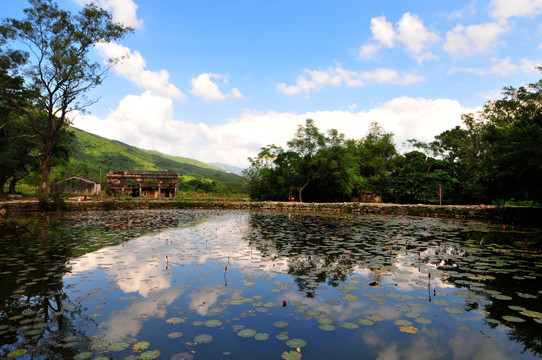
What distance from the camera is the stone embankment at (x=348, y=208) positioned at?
17.6 meters

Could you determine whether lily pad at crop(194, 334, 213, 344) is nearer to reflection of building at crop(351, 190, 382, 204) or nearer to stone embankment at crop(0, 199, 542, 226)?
stone embankment at crop(0, 199, 542, 226)

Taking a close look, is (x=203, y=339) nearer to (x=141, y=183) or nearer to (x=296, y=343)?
(x=296, y=343)

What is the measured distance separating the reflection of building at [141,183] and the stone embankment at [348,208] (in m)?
20.9

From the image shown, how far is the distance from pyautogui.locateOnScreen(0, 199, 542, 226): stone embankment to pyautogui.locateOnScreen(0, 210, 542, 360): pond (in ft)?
37.2

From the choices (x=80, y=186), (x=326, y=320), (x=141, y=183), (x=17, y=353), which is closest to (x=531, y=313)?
(x=326, y=320)

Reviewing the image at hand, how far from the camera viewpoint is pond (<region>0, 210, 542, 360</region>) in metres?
3.27

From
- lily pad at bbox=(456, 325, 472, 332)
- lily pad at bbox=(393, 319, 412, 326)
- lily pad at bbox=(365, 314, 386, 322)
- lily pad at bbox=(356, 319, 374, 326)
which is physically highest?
lily pad at bbox=(456, 325, 472, 332)

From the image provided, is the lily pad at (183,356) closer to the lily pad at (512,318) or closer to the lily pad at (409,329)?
the lily pad at (409,329)

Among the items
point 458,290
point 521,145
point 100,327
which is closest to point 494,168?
point 521,145

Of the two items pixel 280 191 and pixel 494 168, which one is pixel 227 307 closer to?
pixel 494 168

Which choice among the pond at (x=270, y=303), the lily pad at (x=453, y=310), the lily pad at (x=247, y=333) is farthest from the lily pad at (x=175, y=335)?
the lily pad at (x=453, y=310)

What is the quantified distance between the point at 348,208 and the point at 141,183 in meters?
38.5

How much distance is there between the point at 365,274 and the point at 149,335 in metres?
4.55

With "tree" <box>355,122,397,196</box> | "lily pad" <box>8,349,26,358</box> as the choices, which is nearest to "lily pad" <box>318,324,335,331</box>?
"lily pad" <box>8,349,26,358</box>
